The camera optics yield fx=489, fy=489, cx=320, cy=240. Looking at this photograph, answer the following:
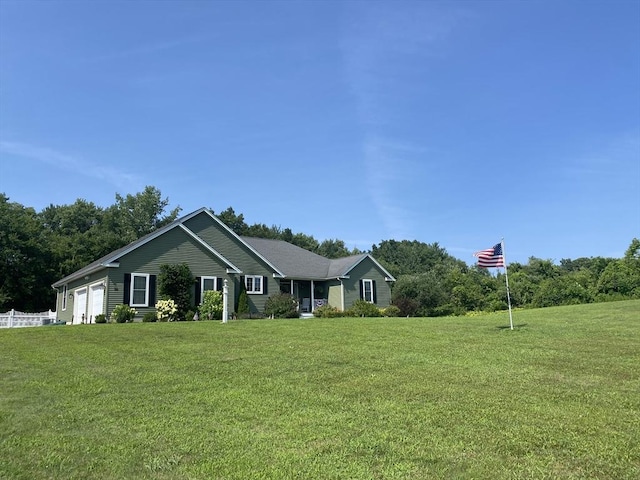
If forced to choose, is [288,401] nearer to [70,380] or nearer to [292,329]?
[70,380]

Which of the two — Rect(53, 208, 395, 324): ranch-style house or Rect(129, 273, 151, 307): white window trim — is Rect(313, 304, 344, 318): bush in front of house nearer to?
Rect(53, 208, 395, 324): ranch-style house

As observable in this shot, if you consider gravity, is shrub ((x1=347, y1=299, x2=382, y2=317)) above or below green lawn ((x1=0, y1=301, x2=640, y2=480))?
above

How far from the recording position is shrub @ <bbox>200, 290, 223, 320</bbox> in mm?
24672

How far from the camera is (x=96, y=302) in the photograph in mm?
24703

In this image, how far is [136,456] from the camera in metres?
4.97

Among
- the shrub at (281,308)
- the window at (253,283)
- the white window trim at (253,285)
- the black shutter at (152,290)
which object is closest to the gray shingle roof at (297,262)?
the white window trim at (253,285)

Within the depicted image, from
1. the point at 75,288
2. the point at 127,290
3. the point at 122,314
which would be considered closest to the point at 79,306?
the point at 75,288

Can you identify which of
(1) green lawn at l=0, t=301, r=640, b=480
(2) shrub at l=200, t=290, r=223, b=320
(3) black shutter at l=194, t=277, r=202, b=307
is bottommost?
(1) green lawn at l=0, t=301, r=640, b=480

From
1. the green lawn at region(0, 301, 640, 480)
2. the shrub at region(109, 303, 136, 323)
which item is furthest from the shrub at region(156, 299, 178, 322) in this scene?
the green lawn at region(0, 301, 640, 480)

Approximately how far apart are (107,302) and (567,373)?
805 inches

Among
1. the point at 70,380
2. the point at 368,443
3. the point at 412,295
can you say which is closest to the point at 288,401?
the point at 368,443

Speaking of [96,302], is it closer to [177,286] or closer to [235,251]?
[177,286]

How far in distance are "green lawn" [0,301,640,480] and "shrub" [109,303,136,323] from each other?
9714mm

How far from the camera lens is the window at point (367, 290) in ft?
111
